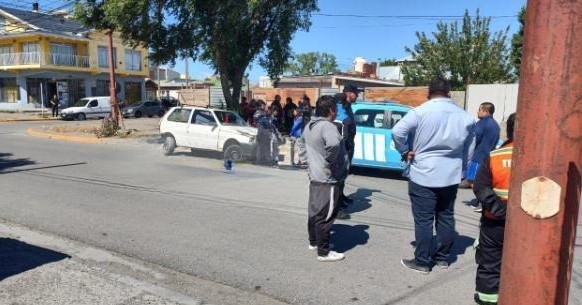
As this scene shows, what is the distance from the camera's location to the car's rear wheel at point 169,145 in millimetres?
13505

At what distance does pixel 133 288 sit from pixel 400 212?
418 cm

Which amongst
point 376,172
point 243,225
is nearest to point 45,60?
point 376,172

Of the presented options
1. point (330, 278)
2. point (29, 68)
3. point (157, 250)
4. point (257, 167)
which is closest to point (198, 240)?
point (157, 250)

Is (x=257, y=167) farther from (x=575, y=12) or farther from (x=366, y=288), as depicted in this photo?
(x=575, y=12)

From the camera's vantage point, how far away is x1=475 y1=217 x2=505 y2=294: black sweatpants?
331 centimetres

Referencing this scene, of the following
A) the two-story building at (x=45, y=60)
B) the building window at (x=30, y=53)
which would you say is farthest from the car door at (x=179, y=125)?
the building window at (x=30, y=53)

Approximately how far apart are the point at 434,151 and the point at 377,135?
19.8 ft

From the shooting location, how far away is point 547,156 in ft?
5.08

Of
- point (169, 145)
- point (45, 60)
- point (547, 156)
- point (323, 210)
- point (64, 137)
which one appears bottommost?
point (64, 137)

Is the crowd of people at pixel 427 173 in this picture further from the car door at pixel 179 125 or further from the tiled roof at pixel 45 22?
the tiled roof at pixel 45 22

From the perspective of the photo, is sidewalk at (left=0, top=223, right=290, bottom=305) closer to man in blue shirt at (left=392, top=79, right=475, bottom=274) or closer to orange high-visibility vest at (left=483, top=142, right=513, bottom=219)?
man in blue shirt at (left=392, top=79, right=475, bottom=274)

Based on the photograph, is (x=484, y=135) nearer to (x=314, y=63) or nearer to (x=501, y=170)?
(x=501, y=170)

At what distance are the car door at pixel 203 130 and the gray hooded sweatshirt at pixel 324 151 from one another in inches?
320

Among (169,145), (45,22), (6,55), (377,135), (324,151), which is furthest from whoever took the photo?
(45,22)
